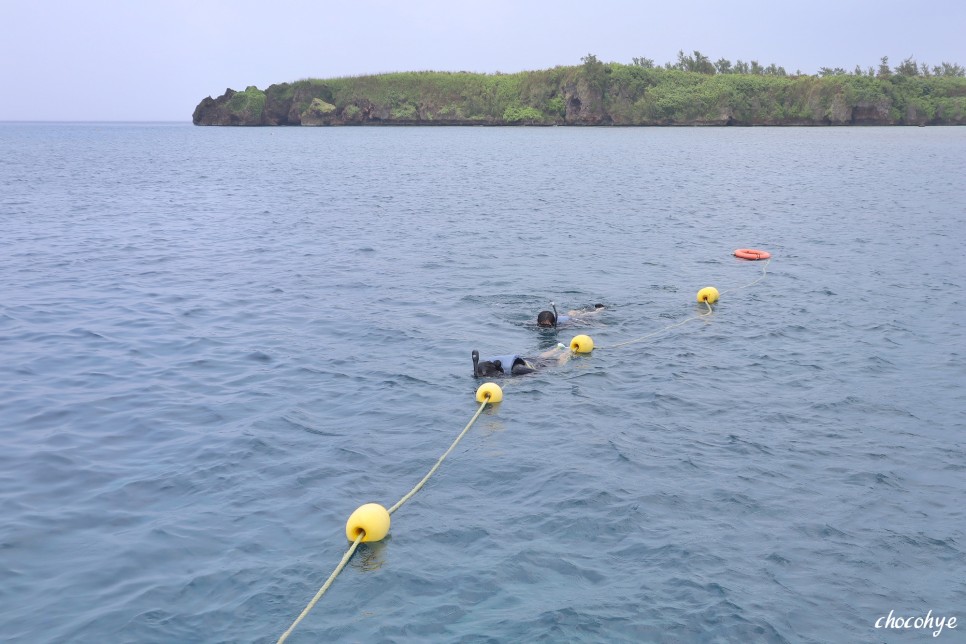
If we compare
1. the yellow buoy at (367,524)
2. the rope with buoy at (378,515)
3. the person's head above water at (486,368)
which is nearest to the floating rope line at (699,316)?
the rope with buoy at (378,515)

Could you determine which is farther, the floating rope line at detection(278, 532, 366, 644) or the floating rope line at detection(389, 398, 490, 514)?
the floating rope line at detection(389, 398, 490, 514)

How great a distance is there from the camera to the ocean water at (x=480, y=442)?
349 inches

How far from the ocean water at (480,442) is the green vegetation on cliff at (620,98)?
135m

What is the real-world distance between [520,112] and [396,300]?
151m

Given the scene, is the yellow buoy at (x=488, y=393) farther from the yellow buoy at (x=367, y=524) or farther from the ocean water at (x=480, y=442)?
the yellow buoy at (x=367, y=524)

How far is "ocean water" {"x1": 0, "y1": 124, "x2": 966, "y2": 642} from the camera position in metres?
8.88

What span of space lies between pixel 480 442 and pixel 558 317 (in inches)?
267

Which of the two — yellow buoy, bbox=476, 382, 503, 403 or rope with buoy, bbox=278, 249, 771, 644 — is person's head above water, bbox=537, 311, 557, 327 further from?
yellow buoy, bbox=476, 382, 503, 403

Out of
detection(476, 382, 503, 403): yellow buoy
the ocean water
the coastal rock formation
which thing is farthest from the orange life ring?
the coastal rock formation

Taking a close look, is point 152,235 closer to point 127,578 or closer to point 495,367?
point 495,367

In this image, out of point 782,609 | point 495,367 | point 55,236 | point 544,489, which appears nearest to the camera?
point 782,609

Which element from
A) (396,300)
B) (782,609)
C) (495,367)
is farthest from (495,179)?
(782,609)

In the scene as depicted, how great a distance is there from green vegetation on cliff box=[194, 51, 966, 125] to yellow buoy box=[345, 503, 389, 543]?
158 metres

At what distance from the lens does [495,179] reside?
59.0 meters
